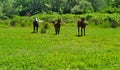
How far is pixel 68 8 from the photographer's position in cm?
10500

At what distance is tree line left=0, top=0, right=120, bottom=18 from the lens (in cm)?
9612

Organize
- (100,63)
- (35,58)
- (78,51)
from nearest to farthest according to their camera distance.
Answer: (100,63)
(35,58)
(78,51)

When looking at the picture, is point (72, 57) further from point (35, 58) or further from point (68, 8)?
point (68, 8)

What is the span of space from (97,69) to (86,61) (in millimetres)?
2153

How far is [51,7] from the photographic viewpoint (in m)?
107

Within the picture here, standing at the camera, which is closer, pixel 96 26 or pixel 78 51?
pixel 78 51

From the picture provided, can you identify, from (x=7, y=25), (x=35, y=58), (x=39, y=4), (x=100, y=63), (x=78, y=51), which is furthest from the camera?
(x=39, y=4)

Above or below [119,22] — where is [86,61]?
above

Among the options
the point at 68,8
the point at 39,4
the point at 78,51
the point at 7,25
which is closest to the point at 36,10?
the point at 39,4

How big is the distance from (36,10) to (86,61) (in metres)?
95.1

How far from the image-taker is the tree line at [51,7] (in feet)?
315

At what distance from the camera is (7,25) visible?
195 ft

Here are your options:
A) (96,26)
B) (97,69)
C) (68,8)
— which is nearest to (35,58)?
(97,69)

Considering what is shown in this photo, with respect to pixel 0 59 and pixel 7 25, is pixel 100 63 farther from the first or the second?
pixel 7 25
